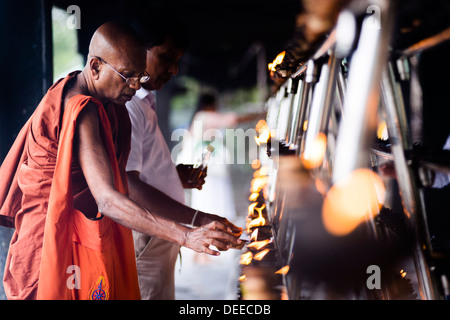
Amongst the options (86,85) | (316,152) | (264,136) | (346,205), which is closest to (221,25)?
(264,136)

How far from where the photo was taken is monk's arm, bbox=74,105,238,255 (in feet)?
5.37

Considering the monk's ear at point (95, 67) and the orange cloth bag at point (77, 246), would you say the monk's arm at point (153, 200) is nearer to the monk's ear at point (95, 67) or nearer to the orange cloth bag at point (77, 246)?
the orange cloth bag at point (77, 246)

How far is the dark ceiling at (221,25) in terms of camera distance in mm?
3180

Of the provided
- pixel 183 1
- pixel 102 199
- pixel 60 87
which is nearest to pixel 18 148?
pixel 60 87

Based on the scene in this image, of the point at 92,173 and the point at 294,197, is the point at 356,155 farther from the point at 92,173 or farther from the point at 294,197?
the point at 92,173

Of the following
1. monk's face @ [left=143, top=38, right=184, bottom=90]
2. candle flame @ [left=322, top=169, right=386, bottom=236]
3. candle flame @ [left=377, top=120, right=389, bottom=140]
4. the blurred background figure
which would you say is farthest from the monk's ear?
the blurred background figure

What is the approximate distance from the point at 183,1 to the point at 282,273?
17.3 ft

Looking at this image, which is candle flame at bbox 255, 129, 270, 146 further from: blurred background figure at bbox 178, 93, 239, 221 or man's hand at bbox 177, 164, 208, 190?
blurred background figure at bbox 178, 93, 239, 221

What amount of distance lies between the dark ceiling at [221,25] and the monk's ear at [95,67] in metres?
0.83

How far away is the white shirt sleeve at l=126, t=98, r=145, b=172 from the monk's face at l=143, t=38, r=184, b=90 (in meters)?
0.16

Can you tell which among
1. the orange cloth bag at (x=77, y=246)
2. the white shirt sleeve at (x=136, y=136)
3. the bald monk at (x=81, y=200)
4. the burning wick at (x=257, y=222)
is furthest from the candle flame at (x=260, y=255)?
the white shirt sleeve at (x=136, y=136)

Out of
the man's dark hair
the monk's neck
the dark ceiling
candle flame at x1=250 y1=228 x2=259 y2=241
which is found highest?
the dark ceiling

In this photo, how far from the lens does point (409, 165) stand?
1.37 metres

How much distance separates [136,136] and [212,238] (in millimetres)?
1032
